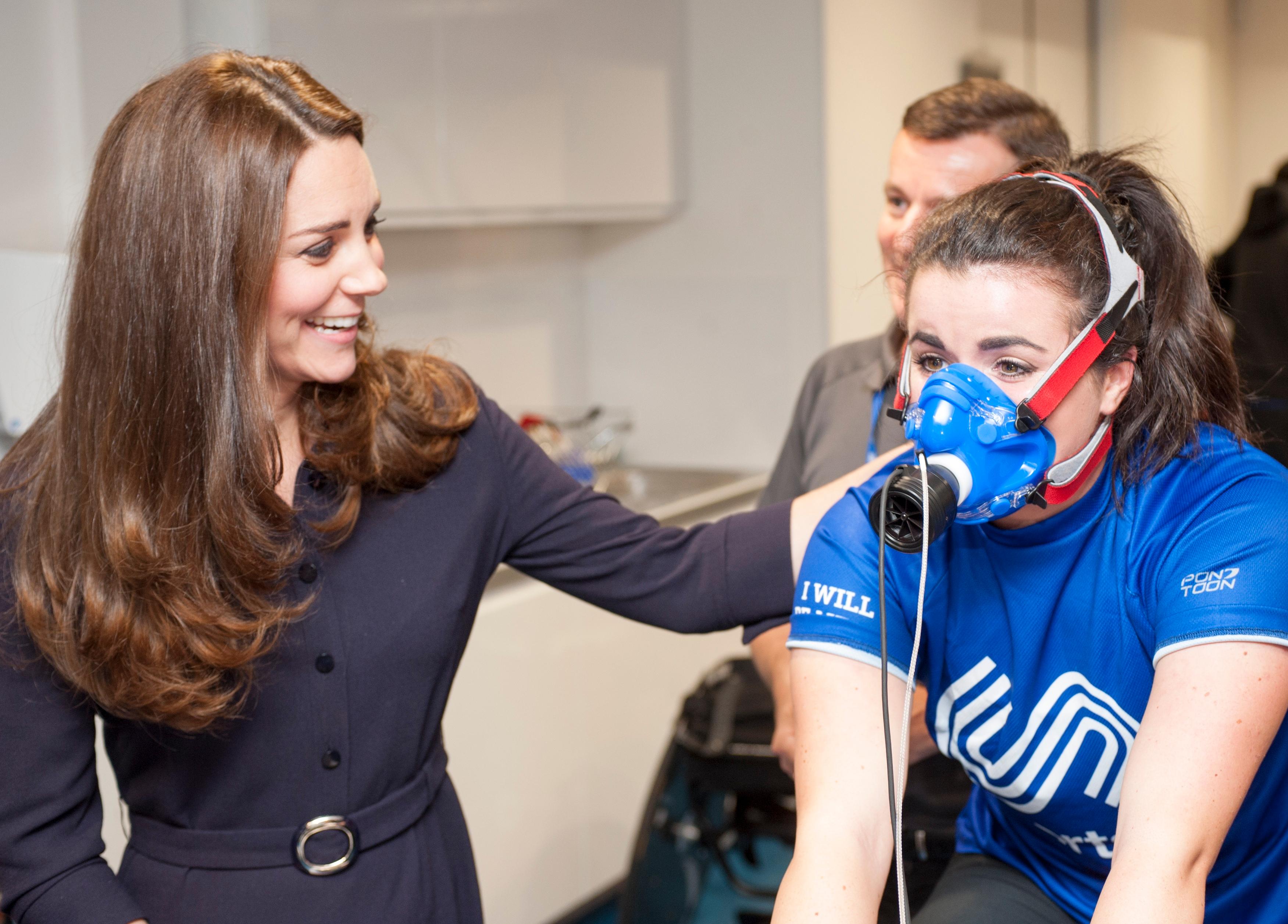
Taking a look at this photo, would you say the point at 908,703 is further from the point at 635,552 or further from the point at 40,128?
the point at 40,128

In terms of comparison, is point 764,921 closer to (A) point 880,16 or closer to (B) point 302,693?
(B) point 302,693

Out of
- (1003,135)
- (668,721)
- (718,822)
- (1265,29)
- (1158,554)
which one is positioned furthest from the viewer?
(1265,29)

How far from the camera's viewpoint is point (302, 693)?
4.31 ft

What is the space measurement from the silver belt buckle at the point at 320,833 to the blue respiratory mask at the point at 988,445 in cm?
66

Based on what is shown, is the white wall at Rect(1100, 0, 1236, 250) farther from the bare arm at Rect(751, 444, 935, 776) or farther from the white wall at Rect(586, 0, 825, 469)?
the bare arm at Rect(751, 444, 935, 776)

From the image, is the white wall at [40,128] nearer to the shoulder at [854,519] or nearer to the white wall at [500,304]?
the white wall at [500,304]

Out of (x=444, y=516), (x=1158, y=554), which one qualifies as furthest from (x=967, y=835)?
(x=444, y=516)

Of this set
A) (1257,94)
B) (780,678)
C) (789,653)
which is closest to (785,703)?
(780,678)

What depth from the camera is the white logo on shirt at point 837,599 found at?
3.84 feet

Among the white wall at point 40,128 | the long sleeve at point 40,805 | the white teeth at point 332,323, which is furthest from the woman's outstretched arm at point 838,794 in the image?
the white wall at point 40,128

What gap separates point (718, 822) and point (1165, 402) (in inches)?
53.5

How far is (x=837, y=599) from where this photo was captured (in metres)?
1.18

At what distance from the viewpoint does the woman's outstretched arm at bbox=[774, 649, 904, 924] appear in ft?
3.51

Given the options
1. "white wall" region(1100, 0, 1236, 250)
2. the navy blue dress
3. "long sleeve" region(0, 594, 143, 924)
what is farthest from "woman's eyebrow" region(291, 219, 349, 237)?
"white wall" region(1100, 0, 1236, 250)
